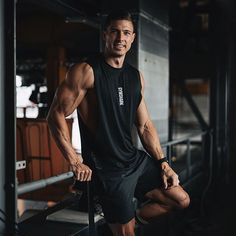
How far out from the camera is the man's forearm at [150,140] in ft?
7.23

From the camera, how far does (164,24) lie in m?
3.89

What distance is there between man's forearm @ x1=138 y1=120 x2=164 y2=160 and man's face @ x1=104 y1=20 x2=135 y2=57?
520 millimetres

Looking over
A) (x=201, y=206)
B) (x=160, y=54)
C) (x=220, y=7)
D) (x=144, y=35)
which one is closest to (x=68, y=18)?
(x=144, y=35)

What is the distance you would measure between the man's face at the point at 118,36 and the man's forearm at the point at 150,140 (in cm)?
52

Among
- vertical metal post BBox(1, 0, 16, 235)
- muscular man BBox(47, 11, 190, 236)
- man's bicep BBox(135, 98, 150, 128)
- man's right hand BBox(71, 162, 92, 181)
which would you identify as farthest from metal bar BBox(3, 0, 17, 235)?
man's bicep BBox(135, 98, 150, 128)

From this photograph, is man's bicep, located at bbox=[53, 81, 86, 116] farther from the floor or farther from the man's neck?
the floor

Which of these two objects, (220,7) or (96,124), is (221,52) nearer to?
(220,7)

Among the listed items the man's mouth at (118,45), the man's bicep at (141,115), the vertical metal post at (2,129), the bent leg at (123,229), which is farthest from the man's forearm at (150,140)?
the vertical metal post at (2,129)

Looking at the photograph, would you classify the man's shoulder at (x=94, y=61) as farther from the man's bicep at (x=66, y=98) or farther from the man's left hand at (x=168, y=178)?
the man's left hand at (x=168, y=178)

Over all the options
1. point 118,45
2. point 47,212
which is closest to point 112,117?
point 118,45

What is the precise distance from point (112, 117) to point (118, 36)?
0.43 metres

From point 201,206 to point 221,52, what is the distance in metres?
2.58

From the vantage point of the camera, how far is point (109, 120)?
6.34 feet

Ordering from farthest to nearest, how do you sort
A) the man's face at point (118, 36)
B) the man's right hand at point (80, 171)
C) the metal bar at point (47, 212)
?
1. the metal bar at point (47, 212)
2. the man's face at point (118, 36)
3. the man's right hand at point (80, 171)
